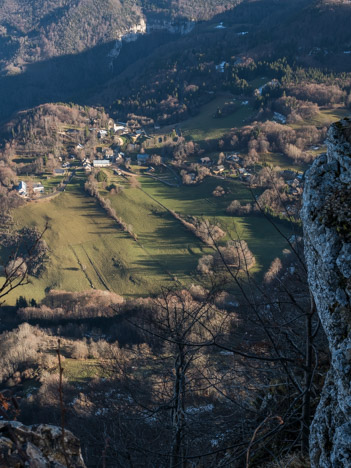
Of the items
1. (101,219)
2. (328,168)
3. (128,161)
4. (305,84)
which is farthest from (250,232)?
(305,84)

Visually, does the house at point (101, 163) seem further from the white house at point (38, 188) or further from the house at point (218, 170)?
the house at point (218, 170)

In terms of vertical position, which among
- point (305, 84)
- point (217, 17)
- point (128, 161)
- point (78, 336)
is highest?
point (217, 17)

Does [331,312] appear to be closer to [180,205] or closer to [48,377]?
[48,377]

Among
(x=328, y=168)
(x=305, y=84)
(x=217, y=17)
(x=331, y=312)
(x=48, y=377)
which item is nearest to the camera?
(x=331, y=312)

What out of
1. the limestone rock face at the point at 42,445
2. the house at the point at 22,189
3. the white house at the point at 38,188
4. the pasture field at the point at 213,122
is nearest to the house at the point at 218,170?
the pasture field at the point at 213,122

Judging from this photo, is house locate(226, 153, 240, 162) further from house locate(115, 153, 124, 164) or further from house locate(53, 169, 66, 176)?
house locate(53, 169, 66, 176)

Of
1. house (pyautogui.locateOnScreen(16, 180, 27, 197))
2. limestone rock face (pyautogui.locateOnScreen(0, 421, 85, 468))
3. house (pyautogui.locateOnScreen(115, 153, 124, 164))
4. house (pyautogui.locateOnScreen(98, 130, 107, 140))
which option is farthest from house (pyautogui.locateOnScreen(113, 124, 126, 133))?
limestone rock face (pyautogui.locateOnScreen(0, 421, 85, 468))

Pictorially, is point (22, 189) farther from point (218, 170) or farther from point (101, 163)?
point (218, 170)
